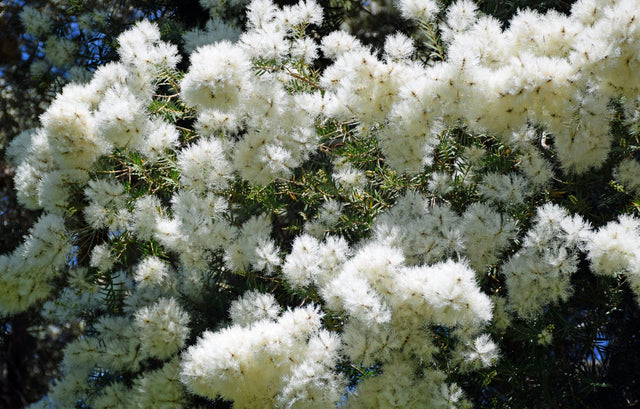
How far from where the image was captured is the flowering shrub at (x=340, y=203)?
1.58 meters

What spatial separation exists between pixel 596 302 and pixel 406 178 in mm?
745

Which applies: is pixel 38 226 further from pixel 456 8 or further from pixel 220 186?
pixel 456 8

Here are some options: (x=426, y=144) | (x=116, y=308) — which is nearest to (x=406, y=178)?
(x=426, y=144)

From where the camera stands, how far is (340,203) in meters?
2.24

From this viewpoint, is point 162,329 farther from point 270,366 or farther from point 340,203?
point 340,203

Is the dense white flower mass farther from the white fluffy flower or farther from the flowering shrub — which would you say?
the white fluffy flower

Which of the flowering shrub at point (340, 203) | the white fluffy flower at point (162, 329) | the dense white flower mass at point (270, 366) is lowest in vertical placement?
the dense white flower mass at point (270, 366)

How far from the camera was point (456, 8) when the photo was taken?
2.12m

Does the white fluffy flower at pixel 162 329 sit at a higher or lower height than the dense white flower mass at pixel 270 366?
higher

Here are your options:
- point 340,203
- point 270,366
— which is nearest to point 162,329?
point 270,366

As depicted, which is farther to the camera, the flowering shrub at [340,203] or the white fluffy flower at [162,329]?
the white fluffy flower at [162,329]

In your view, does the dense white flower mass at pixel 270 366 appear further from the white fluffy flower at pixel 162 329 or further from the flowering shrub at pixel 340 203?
the white fluffy flower at pixel 162 329

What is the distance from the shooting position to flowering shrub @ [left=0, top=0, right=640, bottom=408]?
158 centimetres

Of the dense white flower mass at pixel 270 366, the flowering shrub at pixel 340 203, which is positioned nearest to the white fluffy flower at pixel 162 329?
the flowering shrub at pixel 340 203
